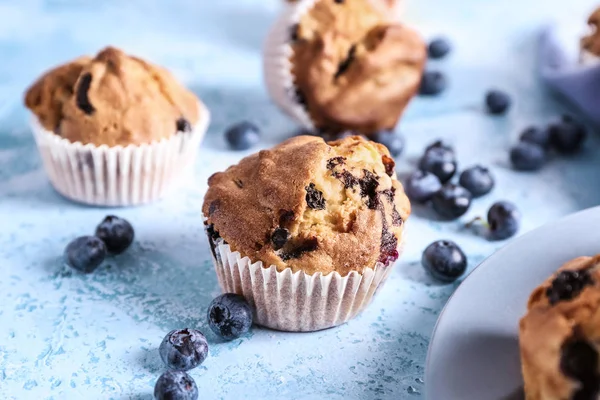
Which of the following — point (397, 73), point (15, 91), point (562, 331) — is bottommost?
point (15, 91)

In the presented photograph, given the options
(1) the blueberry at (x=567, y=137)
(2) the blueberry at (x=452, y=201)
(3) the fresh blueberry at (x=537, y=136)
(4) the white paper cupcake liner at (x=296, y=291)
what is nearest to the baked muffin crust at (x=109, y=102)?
(4) the white paper cupcake liner at (x=296, y=291)

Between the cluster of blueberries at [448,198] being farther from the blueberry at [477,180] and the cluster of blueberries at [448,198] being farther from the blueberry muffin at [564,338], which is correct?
the blueberry muffin at [564,338]

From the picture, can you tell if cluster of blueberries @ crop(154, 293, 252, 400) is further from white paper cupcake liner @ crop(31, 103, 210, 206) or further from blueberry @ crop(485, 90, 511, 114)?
blueberry @ crop(485, 90, 511, 114)

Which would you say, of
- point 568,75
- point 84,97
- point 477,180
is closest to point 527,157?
point 477,180

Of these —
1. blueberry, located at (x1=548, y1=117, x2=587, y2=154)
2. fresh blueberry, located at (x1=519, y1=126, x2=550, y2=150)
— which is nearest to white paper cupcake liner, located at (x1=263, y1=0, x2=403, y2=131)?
fresh blueberry, located at (x1=519, y1=126, x2=550, y2=150)

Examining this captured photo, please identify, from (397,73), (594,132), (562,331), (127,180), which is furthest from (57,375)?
(594,132)

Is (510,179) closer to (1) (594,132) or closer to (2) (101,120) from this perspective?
(1) (594,132)

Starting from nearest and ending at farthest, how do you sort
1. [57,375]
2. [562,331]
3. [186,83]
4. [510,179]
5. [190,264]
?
[562,331], [57,375], [190,264], [510,179], [186,83]

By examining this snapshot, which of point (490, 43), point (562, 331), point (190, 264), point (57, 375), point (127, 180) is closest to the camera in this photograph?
point (562, 331)

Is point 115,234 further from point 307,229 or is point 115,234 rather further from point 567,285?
point 567,285
